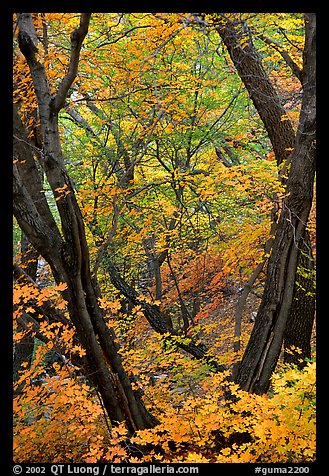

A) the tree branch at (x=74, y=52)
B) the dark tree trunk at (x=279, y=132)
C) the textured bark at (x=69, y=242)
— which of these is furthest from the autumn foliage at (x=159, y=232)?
the tree branch at (x=74, y=52)

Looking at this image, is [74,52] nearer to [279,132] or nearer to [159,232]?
[279,132]

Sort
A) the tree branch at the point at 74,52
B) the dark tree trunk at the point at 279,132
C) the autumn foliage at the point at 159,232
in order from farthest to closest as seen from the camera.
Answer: the dark tree trunk at the point at 279,132, the autumn foliage at the point at 159,232, the tree branch at the point at 74,52

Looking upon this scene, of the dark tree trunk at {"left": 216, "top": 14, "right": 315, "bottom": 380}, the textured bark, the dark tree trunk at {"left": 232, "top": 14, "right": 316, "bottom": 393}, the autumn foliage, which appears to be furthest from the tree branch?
the dark tree trunk at {"left": 216, "top": 14, "right": 315, "bottom": 380}

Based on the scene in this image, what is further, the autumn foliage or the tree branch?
the autumn foliage

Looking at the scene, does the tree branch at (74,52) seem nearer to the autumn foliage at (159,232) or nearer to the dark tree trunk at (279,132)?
the autumn foliage at (159,232)

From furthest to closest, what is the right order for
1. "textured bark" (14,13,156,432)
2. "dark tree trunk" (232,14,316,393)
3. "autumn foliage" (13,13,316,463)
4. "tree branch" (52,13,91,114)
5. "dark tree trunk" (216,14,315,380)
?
"dark tree trunk" (216,14,315,380) < "dark tree trunk" (232,14,316,393) < "autumn foliage" (13,13,316,463) < "textured bark" (14,13,156,432) < "tree branch" (52,13,91,114)

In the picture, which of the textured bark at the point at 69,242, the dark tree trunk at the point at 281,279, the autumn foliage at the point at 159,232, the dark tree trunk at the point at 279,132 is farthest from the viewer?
the dark tree trunk at the point at 279,132

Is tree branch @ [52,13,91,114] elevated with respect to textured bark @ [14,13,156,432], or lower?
elevated

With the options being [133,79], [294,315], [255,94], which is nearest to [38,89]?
[133,79]

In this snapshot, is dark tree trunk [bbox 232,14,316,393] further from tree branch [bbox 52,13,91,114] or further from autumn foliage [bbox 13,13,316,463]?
tree branch [bbox 52,13,91,114]

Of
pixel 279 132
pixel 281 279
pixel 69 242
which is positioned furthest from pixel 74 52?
pixel 279 132

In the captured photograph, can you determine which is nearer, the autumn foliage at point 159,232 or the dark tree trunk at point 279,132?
the autumn foliage at point 159,232
